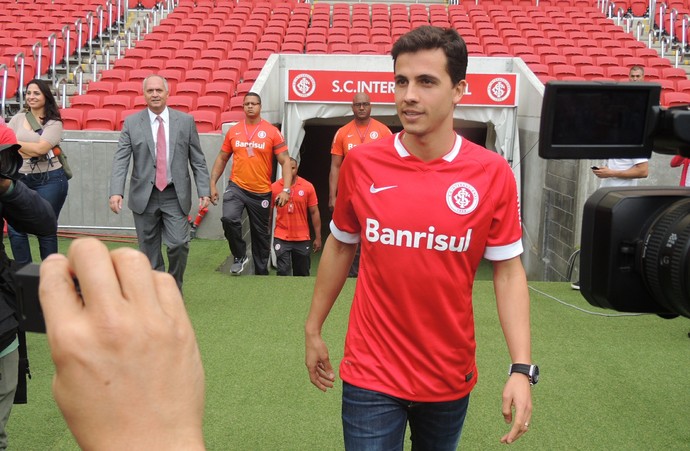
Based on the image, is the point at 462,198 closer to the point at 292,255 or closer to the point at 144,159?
the point at 144,159

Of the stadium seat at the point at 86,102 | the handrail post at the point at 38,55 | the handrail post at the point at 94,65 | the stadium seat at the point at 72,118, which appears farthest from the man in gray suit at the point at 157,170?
the handrail post at the point at 94,65

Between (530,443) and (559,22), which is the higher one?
(559,22)

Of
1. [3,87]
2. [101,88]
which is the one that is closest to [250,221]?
[101,88]

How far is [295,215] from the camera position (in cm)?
830

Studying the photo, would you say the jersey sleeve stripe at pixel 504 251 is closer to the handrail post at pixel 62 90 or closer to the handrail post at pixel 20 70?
the handrail post at pixel 20 70

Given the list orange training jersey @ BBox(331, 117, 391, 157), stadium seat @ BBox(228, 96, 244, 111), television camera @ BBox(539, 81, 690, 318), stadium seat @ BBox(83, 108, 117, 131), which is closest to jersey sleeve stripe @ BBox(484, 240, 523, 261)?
television camera @ BBox(539, 81, 690, 318)

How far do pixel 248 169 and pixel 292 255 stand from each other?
113cm

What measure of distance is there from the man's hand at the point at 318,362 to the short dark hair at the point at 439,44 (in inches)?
38.5

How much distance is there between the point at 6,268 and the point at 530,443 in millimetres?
2577

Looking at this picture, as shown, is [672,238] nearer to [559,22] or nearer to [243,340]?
[243,340]

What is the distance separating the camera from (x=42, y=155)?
20.0 ft

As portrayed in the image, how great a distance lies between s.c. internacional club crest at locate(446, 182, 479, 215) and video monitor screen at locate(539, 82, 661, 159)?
89 centimetres

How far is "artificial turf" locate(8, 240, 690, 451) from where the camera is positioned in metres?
3.92

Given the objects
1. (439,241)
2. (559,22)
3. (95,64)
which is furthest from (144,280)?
(559,22)
